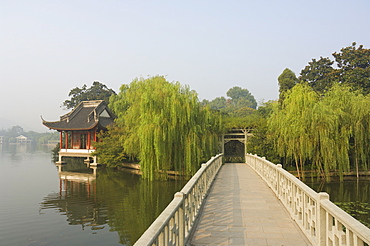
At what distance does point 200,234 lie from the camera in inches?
145

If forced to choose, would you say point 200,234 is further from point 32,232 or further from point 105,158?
point 105,158

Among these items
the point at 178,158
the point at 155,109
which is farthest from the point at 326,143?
the point at 155,109

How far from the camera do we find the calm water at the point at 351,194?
9914 mm

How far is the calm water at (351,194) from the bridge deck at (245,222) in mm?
4701

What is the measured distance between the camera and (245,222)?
423 cm

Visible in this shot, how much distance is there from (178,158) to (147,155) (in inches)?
64.8

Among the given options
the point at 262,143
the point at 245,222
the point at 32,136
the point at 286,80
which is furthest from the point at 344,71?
the point at 32,136

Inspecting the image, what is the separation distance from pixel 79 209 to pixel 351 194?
421 inches

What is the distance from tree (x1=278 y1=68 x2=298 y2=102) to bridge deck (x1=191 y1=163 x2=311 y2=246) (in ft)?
76.3

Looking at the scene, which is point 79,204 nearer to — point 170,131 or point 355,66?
point 170,131

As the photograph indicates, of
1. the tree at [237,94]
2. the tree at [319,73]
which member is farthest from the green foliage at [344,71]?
the tree at [237,94]

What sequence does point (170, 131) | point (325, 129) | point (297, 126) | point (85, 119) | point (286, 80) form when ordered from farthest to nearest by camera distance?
point (286, 80)
point (85, 119)
point (297, 126)
point (170, 131)
point (325, 129)

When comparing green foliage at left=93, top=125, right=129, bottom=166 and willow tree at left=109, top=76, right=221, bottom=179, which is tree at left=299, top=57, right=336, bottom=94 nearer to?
willow tree at left=109, top=76, right=221, bottom=179

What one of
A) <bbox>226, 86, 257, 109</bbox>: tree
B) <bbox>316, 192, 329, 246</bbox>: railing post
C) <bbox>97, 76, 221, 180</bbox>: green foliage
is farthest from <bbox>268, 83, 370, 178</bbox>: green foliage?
<bbox>226, 86, 257, 109</bbox>: tree
